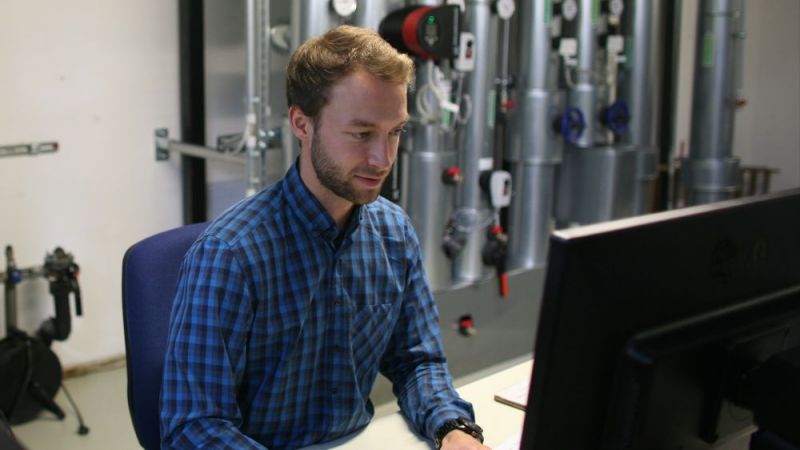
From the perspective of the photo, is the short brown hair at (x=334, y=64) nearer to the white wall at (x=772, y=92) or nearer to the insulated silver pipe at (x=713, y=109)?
the insulated silver pipe at (x=713, y=109)

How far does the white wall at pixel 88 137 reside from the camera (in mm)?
2947

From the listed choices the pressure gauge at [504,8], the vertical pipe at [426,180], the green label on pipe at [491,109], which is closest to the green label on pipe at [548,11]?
the pressure gauge at [504,8]

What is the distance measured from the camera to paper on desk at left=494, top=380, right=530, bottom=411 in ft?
5.02

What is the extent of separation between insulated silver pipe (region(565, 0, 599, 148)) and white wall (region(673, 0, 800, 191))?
1171mm

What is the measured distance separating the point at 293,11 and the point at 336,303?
1.54m

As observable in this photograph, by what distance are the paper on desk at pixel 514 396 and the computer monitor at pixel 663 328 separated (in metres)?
0.65

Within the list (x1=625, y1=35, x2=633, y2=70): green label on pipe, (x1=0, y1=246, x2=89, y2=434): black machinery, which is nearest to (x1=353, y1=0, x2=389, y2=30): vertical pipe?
(x1=0, y1=246, x2=89, y2=434): black machinery

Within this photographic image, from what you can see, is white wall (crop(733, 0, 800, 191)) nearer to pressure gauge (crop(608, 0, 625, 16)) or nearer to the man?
pressure gauge (crop(608, 0, 625, 16))

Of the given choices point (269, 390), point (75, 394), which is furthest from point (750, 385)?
point (75, 394)

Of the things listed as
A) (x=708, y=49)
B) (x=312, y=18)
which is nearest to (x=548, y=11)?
(x=708, y=49)

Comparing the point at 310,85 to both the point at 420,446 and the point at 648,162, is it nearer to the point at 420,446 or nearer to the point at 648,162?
the point at 420,446

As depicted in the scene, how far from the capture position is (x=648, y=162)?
12.6ft

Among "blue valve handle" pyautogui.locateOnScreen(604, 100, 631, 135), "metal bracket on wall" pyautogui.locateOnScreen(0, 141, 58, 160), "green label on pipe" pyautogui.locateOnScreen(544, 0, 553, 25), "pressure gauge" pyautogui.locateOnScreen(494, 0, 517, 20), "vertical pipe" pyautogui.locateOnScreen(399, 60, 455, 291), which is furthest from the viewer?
"blue valve handle" pyautogui.locateOnScreen(604, 100, 631, 135)

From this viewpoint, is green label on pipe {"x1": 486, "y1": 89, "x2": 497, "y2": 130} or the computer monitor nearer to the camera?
the computer monitor
